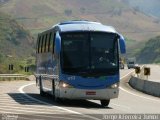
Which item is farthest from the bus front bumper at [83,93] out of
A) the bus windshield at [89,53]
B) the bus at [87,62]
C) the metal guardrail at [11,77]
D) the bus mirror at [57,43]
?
the metal guardrail at [11,77]

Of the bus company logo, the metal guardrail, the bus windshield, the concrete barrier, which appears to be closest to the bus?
the bus windshield

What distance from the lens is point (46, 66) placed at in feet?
85.7

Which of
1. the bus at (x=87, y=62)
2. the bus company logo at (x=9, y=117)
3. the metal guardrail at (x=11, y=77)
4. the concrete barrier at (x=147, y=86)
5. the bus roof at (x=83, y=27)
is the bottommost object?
the metal guardrail at (x=11, y=77)

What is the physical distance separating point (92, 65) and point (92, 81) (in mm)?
612

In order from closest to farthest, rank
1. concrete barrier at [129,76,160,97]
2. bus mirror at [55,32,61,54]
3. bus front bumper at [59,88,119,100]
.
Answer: bus mirror at [55,32,61,54] → bus front bumper at [59,88,119,100] → concrete barrier at [129,76,160,97]

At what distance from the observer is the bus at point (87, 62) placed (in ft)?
71.5

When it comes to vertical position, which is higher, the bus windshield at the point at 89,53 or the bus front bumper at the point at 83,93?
the bus windshield at the point at 89,53

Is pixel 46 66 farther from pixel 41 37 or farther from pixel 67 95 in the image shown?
pixel 67 95

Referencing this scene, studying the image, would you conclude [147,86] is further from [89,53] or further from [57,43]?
[57,43]

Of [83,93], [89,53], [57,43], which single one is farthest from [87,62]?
[57,43]

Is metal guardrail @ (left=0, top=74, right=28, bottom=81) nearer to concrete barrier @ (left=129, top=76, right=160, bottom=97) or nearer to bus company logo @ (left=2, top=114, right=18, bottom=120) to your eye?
concrete barrier @ (left=129, top=76, right=160, bottom=97)

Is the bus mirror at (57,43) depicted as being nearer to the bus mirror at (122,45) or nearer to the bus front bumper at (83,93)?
the bus front bumper at (83,93)

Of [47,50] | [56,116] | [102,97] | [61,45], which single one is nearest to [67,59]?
[61,45]

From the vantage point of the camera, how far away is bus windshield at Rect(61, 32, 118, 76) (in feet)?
71.7
